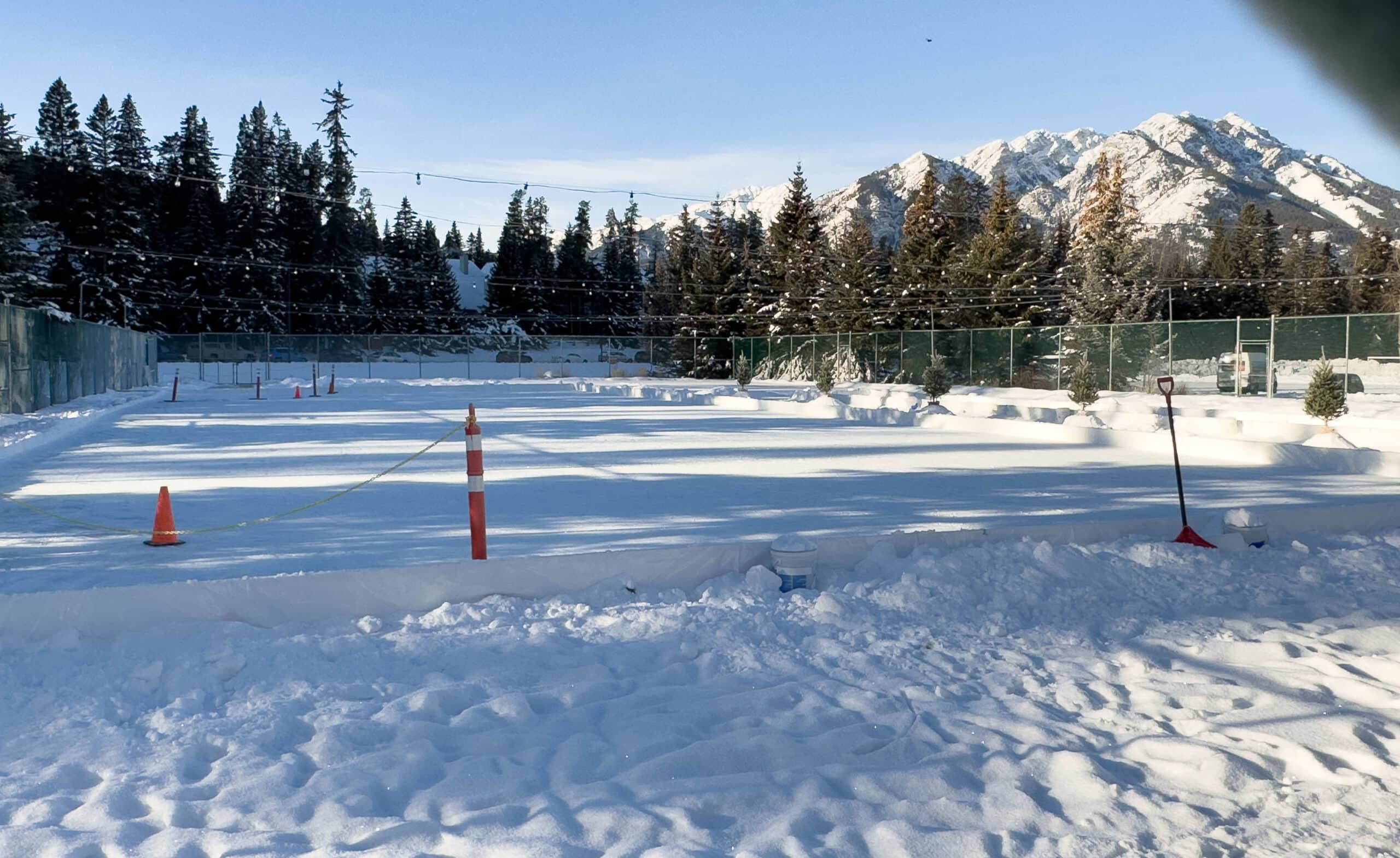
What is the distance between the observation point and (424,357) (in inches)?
2537

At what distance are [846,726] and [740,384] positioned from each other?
34.2 meters

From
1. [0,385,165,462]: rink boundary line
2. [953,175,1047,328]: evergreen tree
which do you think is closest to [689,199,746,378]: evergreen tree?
[953,175,1047,328]: evergreen tree

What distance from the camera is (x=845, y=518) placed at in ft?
31.0

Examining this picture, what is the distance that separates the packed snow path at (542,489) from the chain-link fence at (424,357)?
1500 inches

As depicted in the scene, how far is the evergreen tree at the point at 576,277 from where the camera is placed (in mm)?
105000

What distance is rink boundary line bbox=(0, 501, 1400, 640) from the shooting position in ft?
17.7

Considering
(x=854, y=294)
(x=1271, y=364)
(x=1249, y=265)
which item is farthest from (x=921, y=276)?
(x=1271, y=364)

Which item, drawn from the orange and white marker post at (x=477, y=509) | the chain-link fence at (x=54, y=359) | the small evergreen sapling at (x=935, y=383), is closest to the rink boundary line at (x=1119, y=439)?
the small evergreen sapling at (x=935, y=383)

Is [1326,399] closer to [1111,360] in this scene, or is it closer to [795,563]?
[795,563]

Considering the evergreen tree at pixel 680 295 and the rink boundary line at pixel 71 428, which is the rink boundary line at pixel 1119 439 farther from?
the evergreen tree at pixel 680 295

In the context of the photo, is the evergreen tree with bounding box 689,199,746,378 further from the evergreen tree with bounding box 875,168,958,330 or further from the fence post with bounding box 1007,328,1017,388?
the fence post with bounding box 1007,328,1017,388

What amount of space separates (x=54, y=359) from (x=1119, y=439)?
23468 millimetres

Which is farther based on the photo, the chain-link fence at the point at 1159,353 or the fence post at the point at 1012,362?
the fence post at the point at 1012,362

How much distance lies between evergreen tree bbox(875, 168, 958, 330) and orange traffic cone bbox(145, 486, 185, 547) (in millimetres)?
55626
